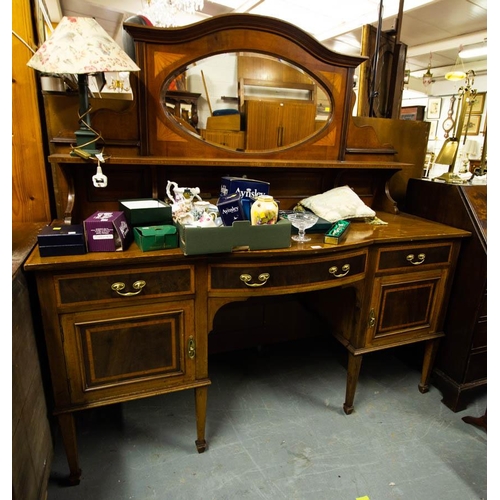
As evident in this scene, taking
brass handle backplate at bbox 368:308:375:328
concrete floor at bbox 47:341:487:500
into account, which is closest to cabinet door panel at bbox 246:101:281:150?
brass handle backplate at bbox 368:308:375:328

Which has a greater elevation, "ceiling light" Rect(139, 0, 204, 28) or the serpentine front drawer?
"ceiling light" Rect(139, 0, 204, 28)

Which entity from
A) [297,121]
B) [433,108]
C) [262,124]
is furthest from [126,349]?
[433,108]

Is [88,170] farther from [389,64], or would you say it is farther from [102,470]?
[389,64]

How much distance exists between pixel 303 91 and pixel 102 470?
1.78 metres

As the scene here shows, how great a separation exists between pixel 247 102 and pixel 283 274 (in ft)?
2.74

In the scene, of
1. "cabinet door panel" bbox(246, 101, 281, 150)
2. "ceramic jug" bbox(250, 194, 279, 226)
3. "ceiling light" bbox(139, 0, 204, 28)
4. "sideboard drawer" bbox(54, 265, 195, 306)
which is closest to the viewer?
"sideboard drawer" bbox(54, 265, 195, 306)

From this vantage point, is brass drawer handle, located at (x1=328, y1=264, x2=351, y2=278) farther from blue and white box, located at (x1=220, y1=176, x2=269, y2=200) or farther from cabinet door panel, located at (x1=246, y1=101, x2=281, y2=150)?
cabinet door panel, located at (x1=246, y1=101, x2=281, y2=150)

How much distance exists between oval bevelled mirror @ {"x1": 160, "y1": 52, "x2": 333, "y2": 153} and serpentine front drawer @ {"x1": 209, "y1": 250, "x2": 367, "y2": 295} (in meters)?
0.62

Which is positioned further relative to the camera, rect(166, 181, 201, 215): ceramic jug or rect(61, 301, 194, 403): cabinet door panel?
rect(166, 181, 201, 215): ceramic jug

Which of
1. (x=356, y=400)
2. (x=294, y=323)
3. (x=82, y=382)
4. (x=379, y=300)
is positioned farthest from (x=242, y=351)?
(x=82, y=382)

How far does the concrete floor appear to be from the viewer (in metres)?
1.27

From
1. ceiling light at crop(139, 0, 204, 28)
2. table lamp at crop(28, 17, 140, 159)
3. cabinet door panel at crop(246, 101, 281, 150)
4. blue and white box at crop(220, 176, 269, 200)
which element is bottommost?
blue and white box at crop(220, 176, 269, 200)

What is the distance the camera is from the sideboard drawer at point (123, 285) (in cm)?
105

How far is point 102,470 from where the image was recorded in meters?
1.31
